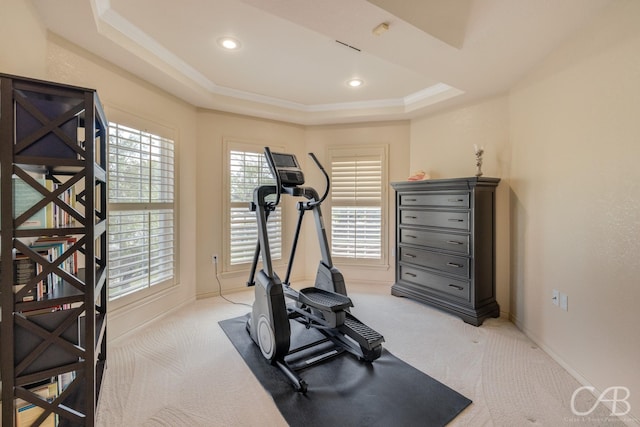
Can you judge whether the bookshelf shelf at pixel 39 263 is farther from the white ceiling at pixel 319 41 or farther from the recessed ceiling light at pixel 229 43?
the recessed ceiling light at pixel 229 43

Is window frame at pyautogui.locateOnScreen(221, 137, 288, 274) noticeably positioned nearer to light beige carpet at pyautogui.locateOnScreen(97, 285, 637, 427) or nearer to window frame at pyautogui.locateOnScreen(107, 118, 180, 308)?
window frame at pyautogui.locateOnScreen(107, 118, 180, 308)

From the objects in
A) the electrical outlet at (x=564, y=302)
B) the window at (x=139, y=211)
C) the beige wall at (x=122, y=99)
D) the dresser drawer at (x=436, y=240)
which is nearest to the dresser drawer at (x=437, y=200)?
the dresser drawer at (x=436, y=240)

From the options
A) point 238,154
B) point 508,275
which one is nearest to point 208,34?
point 238,154

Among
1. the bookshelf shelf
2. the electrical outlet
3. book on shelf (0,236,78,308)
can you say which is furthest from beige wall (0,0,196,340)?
the electrical outlet

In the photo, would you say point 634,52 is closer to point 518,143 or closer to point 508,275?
point 518,143

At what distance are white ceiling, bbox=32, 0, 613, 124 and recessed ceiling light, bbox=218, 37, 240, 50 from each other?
56 mm

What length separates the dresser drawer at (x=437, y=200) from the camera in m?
2.87

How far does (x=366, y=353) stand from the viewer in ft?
6.97

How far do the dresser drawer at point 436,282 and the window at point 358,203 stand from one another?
0.56 meters

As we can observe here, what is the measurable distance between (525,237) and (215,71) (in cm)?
348

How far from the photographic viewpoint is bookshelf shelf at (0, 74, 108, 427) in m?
1.09

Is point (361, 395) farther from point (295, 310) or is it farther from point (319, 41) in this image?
point (319, 41)

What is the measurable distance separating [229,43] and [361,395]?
2869mm

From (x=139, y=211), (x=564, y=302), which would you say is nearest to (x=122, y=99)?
(x=139, y=211)
